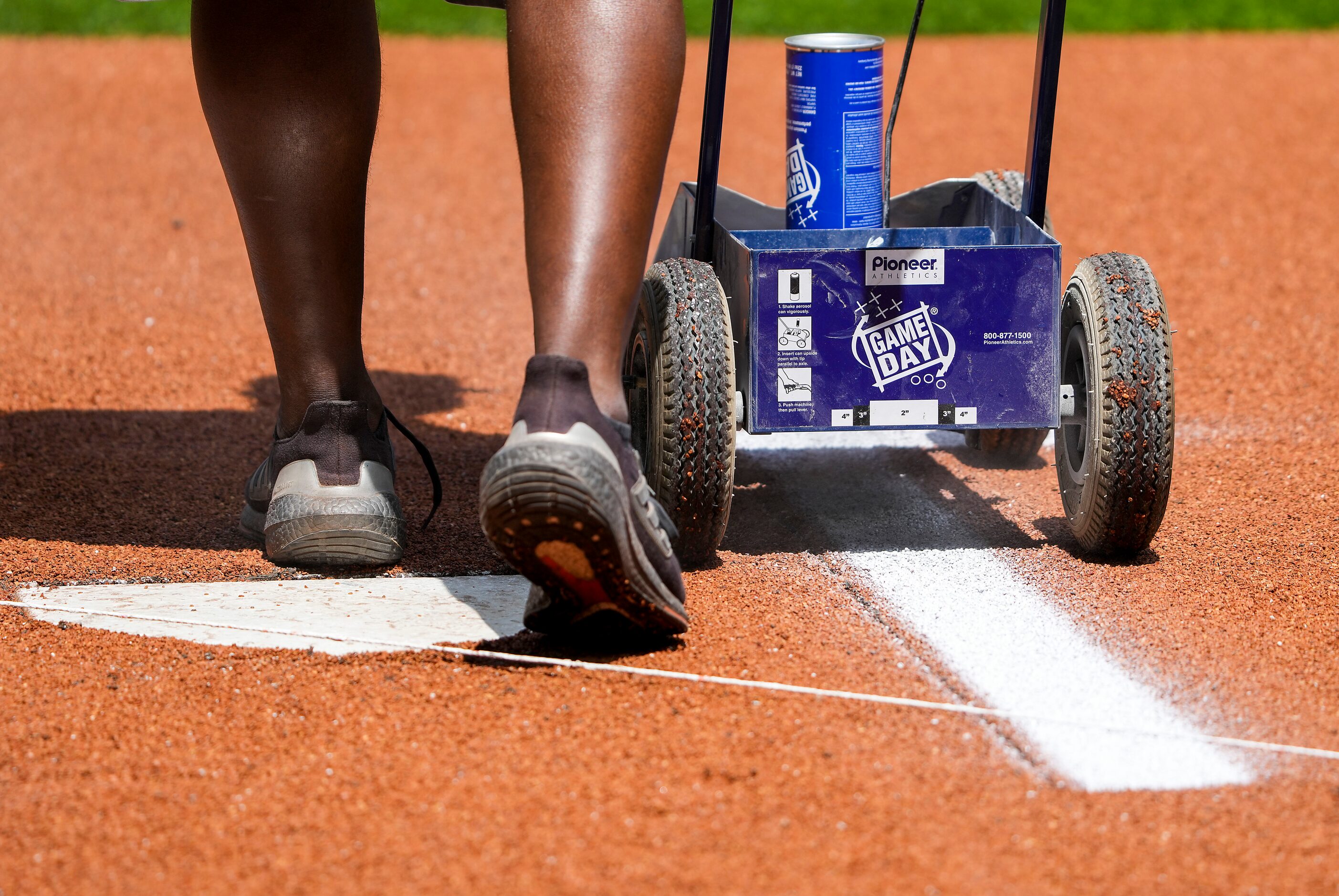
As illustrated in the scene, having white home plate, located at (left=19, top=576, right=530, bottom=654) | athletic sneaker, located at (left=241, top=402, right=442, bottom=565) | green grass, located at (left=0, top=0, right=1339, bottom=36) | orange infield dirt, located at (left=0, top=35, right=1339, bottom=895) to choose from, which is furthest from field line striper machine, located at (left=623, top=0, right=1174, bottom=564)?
green grass, located at (left=0, top=0, right=1339, bottom=36)

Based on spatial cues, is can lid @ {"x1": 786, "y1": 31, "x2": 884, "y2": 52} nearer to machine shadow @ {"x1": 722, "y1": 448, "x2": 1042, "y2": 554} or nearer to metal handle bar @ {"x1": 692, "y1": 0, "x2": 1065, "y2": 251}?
metal handle bar @ {"x1": 692, "y1": 0, "x2": 1065, "y2": 251}

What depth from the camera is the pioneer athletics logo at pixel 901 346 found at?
2.08m

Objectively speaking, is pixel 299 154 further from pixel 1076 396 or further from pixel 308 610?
pixel 1076 396

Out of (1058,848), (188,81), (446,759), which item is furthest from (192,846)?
(188,81)

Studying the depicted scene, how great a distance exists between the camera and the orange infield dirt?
52.3 inches

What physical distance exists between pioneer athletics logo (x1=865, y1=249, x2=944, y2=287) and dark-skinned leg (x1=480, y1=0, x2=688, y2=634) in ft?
1.71

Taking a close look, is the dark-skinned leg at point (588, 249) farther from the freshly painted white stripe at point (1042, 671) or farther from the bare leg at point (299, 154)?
the bare leg at point (299, 154)

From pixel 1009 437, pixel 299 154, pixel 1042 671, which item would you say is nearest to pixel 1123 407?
pixel 1042 671

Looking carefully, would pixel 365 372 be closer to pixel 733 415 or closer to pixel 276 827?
pixel 733 415

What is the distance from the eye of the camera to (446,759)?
4.92 feet

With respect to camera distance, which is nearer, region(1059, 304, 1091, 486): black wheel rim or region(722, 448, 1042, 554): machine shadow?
region(1059, 304, 1091, 486): black wheel rim

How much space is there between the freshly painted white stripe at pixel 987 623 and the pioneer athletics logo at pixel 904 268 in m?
0.43

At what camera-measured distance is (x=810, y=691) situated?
164 cm

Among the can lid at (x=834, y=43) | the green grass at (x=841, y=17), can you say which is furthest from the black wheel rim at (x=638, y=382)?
the green grass at (x=841, y=17)
